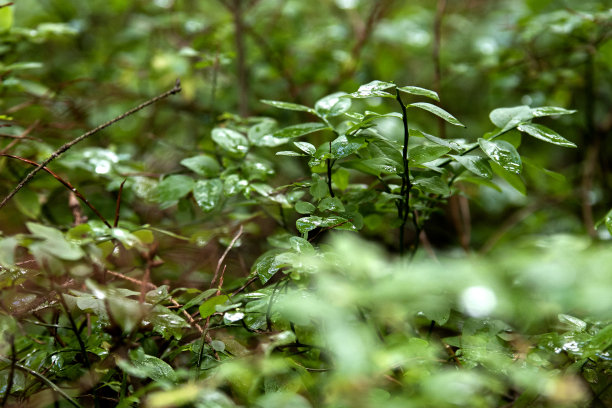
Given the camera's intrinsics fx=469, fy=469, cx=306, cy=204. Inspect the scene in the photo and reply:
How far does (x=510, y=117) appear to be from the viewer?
960mm

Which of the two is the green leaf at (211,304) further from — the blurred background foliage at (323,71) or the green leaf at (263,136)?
the blurred background foliage at (323,71)

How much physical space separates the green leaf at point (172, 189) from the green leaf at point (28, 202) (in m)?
0.33

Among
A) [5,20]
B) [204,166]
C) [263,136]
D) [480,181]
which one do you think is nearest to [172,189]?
[204,166]

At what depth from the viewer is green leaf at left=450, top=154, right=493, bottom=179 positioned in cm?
84

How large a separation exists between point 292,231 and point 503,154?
51 cm

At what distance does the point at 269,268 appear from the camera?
32.4 inches

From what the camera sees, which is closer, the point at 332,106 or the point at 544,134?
the point at 544,134

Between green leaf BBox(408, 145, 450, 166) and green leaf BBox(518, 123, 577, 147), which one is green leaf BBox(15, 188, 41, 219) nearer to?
green leaf BBox(408, 145, 450, 166)

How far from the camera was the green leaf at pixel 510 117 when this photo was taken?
0.93 metres

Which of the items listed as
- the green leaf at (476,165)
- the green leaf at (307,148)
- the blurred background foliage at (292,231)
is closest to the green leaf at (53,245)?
the blurred background foliage at (292,231)

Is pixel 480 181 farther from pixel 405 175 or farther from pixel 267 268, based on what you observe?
pixel 267 268

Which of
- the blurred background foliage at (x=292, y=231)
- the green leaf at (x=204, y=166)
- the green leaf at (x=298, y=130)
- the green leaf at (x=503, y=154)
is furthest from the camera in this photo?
the green leaf at (x=204, y=166)

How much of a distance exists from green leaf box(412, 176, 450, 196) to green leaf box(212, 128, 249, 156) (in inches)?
16.9

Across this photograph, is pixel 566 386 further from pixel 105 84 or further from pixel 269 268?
pixel 105 84
